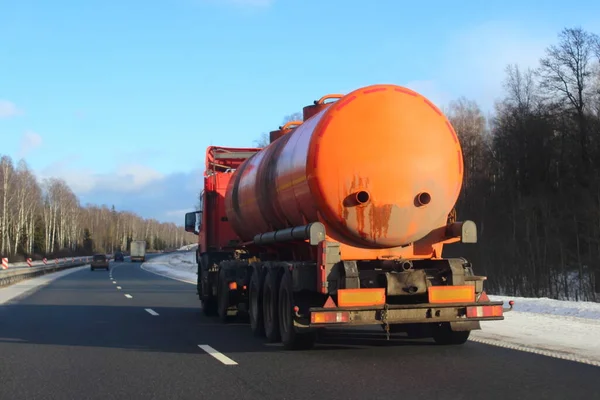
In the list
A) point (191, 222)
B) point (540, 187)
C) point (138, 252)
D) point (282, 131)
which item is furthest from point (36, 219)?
point (282, 131)

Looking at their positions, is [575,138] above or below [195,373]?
above

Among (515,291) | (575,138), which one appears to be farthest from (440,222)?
(575,138)

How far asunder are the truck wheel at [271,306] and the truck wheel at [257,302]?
0.24 meters

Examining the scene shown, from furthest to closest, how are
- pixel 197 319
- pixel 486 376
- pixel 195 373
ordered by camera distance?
1. pixel 197 319
2. pixel 195 373
3. pixel 486 376

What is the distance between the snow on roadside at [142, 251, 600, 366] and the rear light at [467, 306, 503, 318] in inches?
29.0

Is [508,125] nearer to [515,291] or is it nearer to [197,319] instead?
[515,291]

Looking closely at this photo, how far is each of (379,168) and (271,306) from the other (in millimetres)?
3021

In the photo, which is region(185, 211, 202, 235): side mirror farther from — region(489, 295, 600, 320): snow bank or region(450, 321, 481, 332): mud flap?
region(450, 321, 481, 332): mud flap

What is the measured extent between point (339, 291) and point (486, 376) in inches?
86.9

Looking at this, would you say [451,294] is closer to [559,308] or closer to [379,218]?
[379,218]

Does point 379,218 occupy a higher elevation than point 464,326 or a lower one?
higher

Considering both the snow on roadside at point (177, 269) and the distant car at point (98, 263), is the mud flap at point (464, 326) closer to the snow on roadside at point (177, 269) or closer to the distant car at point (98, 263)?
the snow on roadside at point (177, 269)

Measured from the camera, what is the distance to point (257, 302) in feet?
39.9

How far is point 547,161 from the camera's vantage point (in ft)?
180
